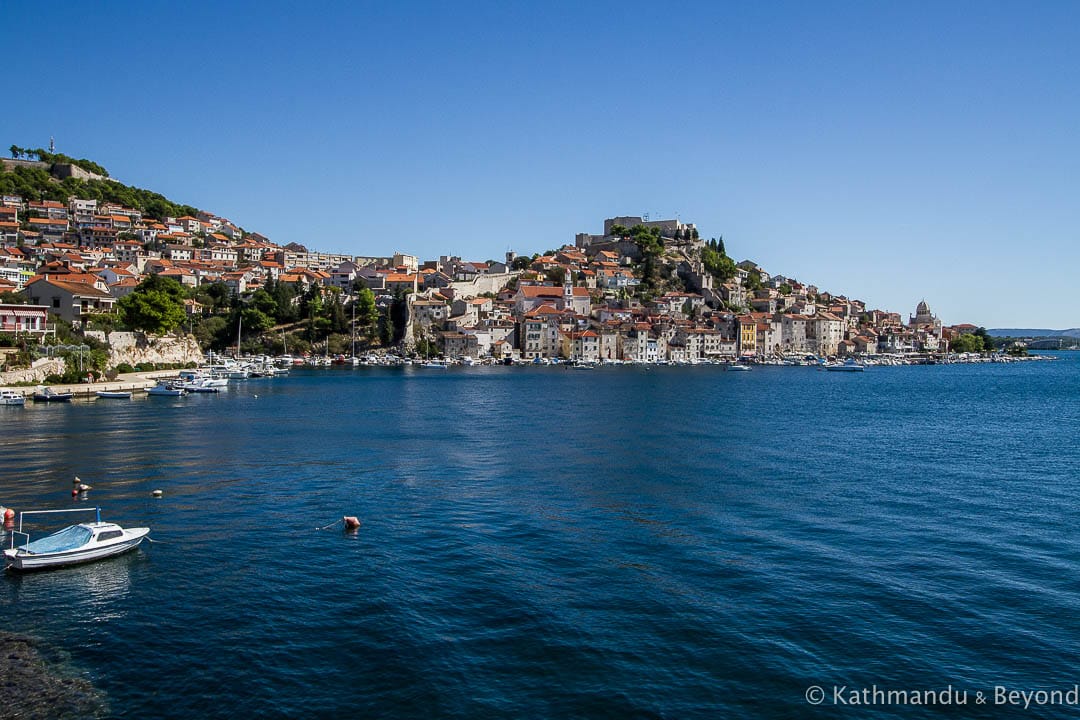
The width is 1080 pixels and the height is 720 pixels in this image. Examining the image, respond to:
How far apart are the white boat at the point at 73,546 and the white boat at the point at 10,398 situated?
89.5 feet

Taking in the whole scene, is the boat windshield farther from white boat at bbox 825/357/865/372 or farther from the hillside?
the hillside

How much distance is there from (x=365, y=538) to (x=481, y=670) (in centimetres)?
669

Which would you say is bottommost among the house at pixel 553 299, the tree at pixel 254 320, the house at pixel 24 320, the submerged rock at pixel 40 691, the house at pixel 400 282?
the submerged rock at pixel 40 691

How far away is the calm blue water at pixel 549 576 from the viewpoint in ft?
34.0

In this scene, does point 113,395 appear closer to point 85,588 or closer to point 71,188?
point 85,588

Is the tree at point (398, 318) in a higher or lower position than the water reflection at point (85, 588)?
higher

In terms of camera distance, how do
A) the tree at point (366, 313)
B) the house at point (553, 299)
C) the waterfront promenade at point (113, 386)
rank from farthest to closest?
1. the house at point (553, 299)
2. the tree at point (366, 313)
3. the waterfront promenade at point (113, 386)

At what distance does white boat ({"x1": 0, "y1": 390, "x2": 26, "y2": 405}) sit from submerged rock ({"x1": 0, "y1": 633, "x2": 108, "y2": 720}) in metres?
32.7

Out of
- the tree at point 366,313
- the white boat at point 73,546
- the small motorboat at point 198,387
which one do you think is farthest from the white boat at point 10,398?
the tree at point 366,313

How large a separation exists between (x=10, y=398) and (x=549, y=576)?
117 ft

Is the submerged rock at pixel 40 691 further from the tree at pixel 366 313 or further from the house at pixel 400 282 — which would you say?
the house at pixel 400 282

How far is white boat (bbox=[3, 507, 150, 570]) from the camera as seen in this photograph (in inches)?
553

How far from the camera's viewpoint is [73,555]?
14477 mm

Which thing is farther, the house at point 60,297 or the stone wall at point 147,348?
the house at point 60,297
